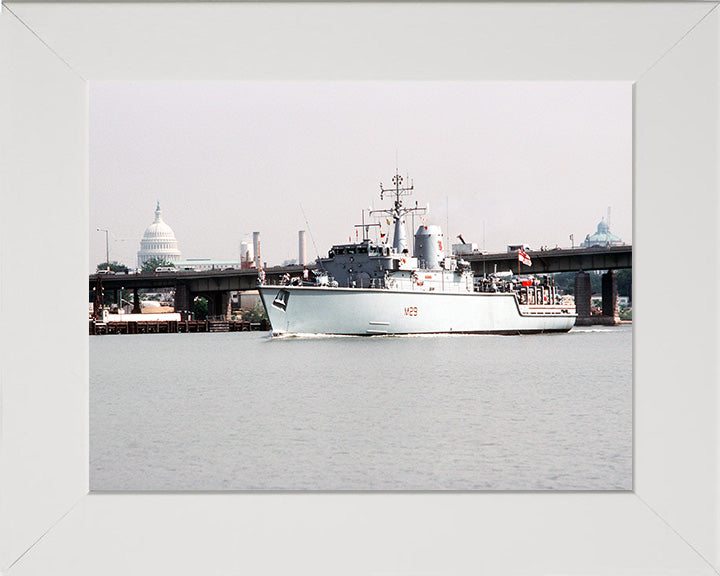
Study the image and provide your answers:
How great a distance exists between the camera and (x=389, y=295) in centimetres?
3102

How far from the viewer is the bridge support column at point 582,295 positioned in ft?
156

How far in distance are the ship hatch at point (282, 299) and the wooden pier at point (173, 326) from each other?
74.0 ft

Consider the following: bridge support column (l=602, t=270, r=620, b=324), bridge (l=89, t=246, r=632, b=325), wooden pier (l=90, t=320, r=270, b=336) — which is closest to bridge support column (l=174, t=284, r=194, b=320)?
bridge (l=89, t=246, r=632, b=325)

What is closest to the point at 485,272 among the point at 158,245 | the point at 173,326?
the point at 173,326

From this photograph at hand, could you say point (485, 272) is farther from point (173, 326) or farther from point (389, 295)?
point (173, 326)

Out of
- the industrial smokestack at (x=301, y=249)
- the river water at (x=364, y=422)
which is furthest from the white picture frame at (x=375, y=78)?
the industrial smokestack at (x=301, y=249)

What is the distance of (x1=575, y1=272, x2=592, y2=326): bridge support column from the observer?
47625 millimetres

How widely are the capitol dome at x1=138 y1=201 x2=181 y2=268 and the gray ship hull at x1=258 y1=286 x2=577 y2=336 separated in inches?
3210

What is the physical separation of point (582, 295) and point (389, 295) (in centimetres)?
2009

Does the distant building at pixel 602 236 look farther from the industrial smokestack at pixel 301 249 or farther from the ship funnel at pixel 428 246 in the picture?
the ship funnel at pixel 428 246

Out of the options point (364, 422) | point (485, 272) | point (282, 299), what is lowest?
point (364, 422)
